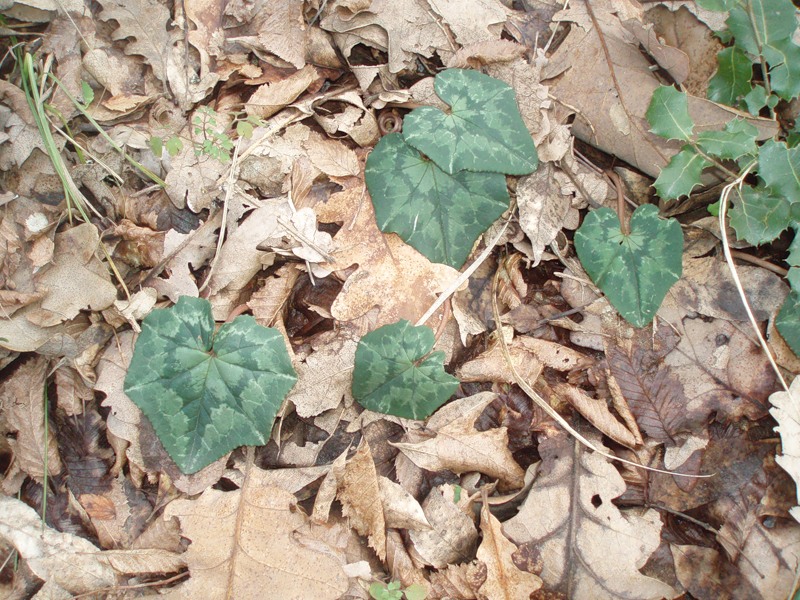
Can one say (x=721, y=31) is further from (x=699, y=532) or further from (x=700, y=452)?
(x=699, y=532)

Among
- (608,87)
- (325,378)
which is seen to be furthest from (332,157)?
(608,87)

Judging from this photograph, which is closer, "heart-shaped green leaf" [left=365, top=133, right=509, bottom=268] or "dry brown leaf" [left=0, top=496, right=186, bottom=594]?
"dry brown leaf" [left=0, top=496, right=186, bottom=594]

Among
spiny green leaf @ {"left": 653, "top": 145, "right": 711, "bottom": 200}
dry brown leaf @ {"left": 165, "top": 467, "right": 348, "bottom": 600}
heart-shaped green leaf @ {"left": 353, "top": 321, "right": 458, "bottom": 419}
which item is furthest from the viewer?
spiny green leaf @ {"left": 653, "top": 145, "right": 711, "bottom": 200}

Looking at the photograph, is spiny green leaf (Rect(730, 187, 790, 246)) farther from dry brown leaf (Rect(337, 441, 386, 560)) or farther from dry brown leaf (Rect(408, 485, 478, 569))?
dry brown leaf (Rect(337, 441, 386, 560))

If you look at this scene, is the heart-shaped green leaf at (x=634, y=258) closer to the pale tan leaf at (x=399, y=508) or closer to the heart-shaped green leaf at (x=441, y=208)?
the heart-shaped green leaf at (x=441, y=208)

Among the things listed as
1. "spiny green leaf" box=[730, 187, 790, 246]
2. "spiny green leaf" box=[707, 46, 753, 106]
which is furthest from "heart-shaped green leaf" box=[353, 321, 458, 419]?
"spiny green leaf" box=[707, 46, 753, 106]

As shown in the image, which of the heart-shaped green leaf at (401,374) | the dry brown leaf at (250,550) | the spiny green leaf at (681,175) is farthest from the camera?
the spiny green leaf at (681,175)

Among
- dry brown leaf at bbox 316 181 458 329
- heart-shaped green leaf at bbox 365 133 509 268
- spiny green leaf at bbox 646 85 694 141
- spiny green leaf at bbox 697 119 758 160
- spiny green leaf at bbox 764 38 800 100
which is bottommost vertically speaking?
dry brown leaf at bbox 316 181 458 329

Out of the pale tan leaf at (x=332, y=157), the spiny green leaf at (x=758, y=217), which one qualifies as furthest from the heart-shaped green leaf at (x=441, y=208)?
the spiny green leaf at (x=758, y=217)
